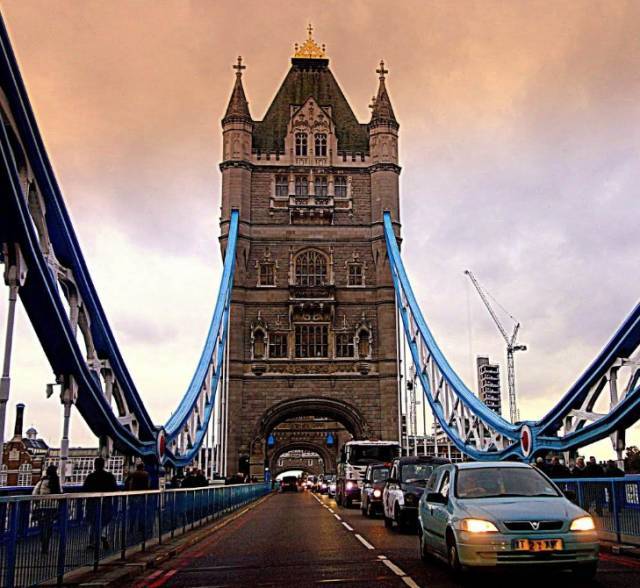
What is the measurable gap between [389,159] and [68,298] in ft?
137

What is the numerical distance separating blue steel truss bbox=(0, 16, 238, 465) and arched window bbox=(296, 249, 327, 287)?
28.4 meters

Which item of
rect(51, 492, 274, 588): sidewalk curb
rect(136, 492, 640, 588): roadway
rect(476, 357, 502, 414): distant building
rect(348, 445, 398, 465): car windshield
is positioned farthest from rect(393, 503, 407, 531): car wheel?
rect(476, 357, 502, 414): distant building

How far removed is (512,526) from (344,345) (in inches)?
1840

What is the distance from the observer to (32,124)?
1636 centimetres

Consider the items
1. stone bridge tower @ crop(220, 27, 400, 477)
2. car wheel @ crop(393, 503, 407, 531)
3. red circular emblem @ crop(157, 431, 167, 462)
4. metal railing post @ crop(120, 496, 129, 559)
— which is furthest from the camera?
stone bridge tower @ crop(220, 27, 400, 477)

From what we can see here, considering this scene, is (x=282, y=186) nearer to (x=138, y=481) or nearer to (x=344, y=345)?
(x=344, y=345)

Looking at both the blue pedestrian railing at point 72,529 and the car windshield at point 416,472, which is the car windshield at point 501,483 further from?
the car windshield at point 416,472

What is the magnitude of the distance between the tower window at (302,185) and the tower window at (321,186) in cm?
64

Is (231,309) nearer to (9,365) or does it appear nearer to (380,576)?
(9,365)

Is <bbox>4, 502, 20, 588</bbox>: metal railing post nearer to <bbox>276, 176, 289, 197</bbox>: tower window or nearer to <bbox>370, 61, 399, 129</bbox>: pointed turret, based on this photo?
<bbox>276, 176, 289, 197</bbox>: tower window

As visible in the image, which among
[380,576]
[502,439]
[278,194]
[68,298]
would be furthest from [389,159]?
[380,576]

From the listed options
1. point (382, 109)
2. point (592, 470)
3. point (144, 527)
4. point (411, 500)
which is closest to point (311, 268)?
point (382, 109)

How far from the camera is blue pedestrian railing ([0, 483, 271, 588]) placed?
27.1 feet

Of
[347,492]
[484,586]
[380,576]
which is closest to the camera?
[484,586]
